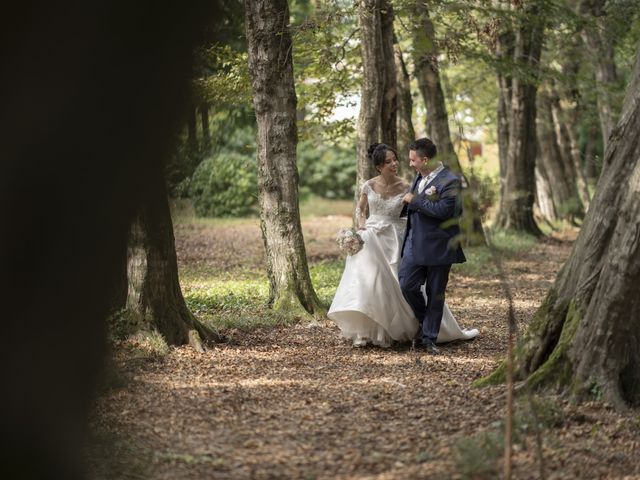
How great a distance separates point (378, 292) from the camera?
36.3 feet

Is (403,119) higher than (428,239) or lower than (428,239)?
higher

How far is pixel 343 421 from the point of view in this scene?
24.7 ft

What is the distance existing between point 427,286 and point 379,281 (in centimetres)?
58

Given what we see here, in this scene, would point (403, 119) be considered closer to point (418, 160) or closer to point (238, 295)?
point (238, 295)

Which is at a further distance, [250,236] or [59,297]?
[250,236]

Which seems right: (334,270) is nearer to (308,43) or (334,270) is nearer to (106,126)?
(308,43)

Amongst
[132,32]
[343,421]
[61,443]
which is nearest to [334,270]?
[343,421]

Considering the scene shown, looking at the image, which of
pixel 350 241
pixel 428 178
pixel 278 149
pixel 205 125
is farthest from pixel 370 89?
pixel 205 125

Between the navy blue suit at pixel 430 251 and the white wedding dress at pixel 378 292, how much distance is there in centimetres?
20

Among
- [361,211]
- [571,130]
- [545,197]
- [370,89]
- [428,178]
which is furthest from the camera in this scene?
[571,130]

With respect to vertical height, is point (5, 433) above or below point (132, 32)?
below

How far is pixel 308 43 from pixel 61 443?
464 inches

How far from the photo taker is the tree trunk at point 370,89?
14836mm

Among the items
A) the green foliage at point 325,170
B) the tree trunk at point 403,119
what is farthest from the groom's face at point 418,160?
the green foliage at point 325,170
